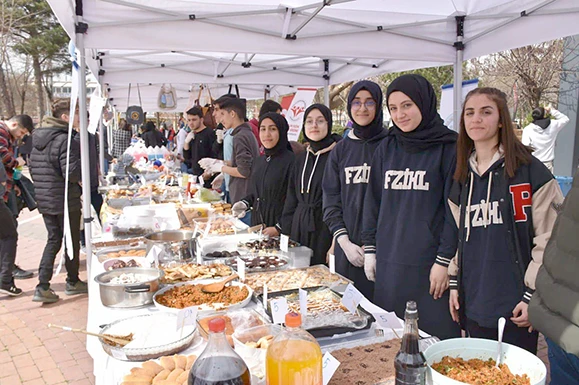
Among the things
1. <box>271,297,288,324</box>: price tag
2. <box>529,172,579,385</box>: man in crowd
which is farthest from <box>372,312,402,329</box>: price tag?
<box>529,172,579,385</box>: man in crowd

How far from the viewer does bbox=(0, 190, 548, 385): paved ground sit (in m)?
3.01

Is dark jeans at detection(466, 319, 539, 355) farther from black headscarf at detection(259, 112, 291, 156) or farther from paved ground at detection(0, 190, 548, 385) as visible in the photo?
black headscarf at detection(259, 112, 291, 156)

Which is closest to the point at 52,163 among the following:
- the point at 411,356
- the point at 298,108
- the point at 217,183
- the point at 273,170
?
the point at 217,183

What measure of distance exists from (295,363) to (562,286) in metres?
0.79

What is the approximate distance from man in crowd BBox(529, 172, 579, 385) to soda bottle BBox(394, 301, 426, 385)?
0.47m

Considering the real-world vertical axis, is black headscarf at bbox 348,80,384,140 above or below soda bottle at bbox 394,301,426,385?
above

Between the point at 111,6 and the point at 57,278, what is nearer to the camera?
the point at 111,6

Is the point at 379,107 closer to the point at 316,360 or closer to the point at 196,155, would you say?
the point at 316,360

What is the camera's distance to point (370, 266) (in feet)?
7.48

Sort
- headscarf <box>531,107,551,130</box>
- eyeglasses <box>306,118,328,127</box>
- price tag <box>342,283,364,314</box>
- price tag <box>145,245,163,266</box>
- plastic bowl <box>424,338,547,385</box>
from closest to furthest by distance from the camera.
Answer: plastic bowl <box>424,338,547,385</box> < price tag <box>342,283,364,314</box> < price tag <box>145,245,163,266</box> < eyeglasses <box>306,118,328,127</box> < headscarf <box>531,107,551,130</box>

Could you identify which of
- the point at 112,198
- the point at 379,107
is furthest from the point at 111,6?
the point at 379,107

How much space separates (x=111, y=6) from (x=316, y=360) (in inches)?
122

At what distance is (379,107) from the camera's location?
2518 millimetres

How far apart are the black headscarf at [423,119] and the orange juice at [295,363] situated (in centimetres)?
131
